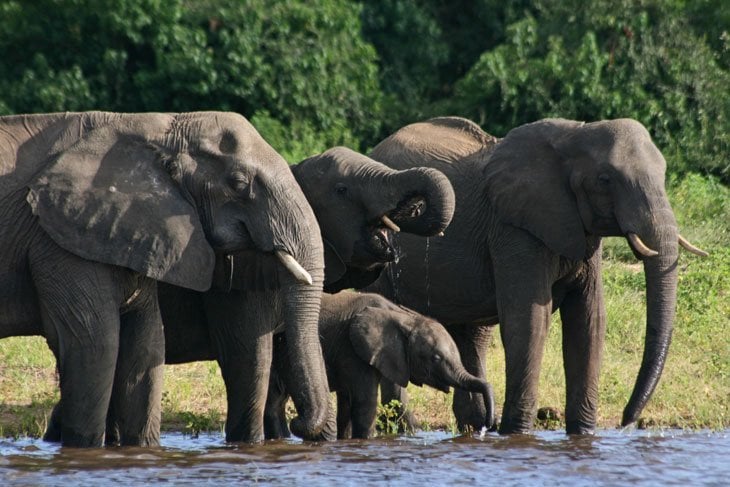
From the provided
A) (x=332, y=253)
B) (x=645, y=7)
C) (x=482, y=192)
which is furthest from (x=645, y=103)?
(x=332, y=253)

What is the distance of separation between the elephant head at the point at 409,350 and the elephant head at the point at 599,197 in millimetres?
855

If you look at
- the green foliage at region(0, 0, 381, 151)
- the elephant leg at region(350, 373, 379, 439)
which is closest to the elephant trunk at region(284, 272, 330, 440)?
the elephant leg at region(350, 373, 379, 439)

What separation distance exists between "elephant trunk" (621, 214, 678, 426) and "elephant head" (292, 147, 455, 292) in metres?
1.28

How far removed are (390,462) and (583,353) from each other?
1.90 meters

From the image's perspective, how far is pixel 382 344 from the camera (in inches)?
420

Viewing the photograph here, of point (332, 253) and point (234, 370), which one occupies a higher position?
point (332, 253)

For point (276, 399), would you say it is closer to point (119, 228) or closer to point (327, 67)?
point (119, 228)

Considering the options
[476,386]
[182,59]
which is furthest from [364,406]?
[182,59]

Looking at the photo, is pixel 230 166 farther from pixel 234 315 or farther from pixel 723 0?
pixel 723 0

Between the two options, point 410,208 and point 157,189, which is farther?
point 410,208

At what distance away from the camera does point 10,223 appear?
9172 mm

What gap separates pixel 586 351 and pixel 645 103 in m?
7.09

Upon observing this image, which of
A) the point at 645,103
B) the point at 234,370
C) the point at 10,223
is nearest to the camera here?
the point at 10,223

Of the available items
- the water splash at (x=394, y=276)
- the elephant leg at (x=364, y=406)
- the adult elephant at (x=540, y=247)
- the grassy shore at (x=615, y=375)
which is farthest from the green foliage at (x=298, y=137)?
the elephant leg at (x=364, y=406)
